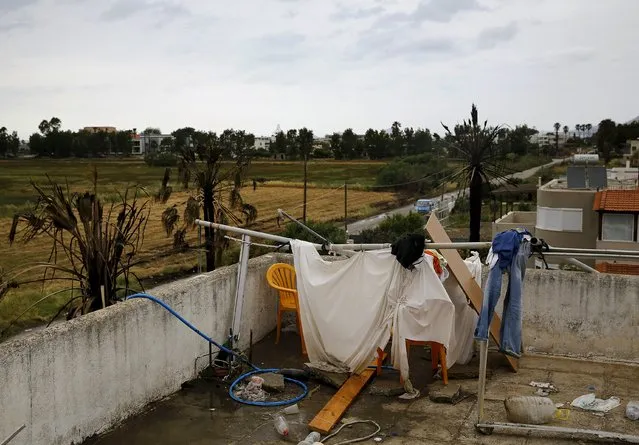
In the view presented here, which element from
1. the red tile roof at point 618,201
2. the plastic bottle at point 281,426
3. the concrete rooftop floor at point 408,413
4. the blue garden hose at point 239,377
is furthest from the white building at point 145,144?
the plastic bottle at point 281,426

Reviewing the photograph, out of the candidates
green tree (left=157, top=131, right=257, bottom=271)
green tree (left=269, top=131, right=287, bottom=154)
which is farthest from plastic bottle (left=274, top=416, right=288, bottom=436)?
green tree (left=269, top=131, right=287, bottom=154)

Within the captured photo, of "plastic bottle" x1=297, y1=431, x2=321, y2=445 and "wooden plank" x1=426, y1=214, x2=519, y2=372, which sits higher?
"wooden plank" x1=426, y1=214, x2=519, y2=372

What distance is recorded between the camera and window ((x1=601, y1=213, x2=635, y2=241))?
23159mm

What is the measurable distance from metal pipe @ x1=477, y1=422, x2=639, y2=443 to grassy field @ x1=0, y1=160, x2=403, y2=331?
4.62m

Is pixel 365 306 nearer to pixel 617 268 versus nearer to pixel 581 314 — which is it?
pixel 581 314

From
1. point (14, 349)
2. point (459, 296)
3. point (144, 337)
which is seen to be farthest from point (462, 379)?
point (14, 349)

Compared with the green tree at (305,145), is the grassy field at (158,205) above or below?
below

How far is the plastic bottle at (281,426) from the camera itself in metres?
5.77

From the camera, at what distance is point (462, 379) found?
7051mm

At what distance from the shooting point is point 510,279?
20.1 feet

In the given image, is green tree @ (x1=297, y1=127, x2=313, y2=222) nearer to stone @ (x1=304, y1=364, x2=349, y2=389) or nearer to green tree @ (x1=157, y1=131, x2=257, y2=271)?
green tree @ (x1=157, y1=131, x2=257, y2=271)

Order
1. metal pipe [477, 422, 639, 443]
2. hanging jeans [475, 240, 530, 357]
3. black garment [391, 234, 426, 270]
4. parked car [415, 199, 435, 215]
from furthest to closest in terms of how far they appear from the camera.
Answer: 1. parked car [415, 199, 435, 215]
2. black garment [391, 234, 426, 270]
3. hanging jeans [475, 240, 530, 357]
4. metal pipe [477, 422, 639, 443]

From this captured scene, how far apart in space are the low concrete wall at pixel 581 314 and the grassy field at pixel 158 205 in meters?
5.15

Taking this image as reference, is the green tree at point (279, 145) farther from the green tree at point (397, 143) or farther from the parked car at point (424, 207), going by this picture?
the parked car at point (424, 207)
